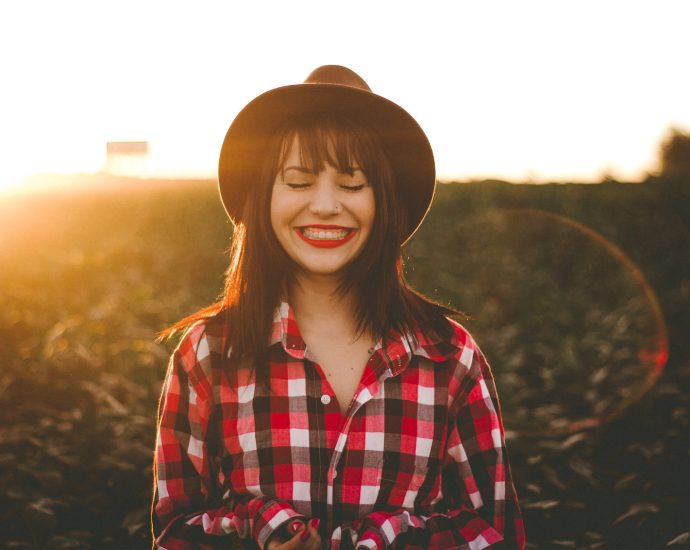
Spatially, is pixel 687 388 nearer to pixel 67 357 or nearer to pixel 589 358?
pixel 589 358

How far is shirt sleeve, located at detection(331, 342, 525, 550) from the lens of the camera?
1.61 metres

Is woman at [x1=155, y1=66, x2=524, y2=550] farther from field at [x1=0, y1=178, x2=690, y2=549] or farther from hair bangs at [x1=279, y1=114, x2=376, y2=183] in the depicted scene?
field at [x1=0, y1=178, x2=690, y2=549]

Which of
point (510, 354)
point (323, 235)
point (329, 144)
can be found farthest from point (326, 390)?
point (510, 354)

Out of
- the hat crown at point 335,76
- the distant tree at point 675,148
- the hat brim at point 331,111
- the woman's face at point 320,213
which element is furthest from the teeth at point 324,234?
the distant tree at point 675,148

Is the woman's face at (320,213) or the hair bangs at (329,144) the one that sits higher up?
the hair bangs at (329,144)

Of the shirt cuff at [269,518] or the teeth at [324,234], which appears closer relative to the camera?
the shirt cuff at [269,518]

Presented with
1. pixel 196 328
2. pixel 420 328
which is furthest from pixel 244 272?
pixel 420 328

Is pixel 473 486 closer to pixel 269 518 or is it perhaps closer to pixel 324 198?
pixel 269 518

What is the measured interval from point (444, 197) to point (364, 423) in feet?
37.2

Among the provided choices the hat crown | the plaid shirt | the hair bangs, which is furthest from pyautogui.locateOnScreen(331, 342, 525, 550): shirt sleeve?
the hat crown

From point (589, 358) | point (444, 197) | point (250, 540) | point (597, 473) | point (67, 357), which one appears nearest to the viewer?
point (250, 540)

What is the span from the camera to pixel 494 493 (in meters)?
1.67

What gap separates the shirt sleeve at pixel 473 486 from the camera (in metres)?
1.61

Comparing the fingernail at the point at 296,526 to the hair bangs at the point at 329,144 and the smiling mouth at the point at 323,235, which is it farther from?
the hair bangs at the point at 329,144
